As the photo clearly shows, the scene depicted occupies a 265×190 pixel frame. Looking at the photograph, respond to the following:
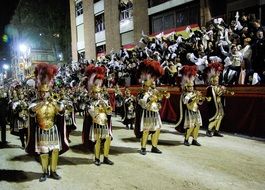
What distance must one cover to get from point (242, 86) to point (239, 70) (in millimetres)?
1492

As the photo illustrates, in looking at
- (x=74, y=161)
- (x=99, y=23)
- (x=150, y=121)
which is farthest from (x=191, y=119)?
(x=99, y=23)

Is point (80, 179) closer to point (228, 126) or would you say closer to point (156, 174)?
point (156, 174)

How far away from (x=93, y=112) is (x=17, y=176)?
2118 millimetres

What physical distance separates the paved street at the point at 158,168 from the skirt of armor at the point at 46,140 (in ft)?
2.13

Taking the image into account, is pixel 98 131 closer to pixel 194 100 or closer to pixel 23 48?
pixel 194 100

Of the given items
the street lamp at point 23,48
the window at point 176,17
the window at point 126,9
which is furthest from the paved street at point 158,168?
the street lamp at point 23,48

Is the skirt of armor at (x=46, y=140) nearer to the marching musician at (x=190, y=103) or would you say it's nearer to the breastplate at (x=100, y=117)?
the breastplate at (x=100, y=117)

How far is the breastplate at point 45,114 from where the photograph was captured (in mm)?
7070

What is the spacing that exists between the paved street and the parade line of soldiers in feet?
1.35

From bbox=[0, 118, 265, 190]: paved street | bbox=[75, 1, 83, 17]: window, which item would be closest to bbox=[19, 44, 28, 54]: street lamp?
bbox=[75, 1, 83, 17]: window

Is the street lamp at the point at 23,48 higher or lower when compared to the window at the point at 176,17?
higher

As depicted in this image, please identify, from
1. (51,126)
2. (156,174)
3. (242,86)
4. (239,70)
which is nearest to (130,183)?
(156,174)

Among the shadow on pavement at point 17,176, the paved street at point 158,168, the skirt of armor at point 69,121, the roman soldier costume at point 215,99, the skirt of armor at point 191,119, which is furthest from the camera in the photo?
the skirt of armor at point 69,121

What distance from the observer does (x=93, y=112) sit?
805cm
